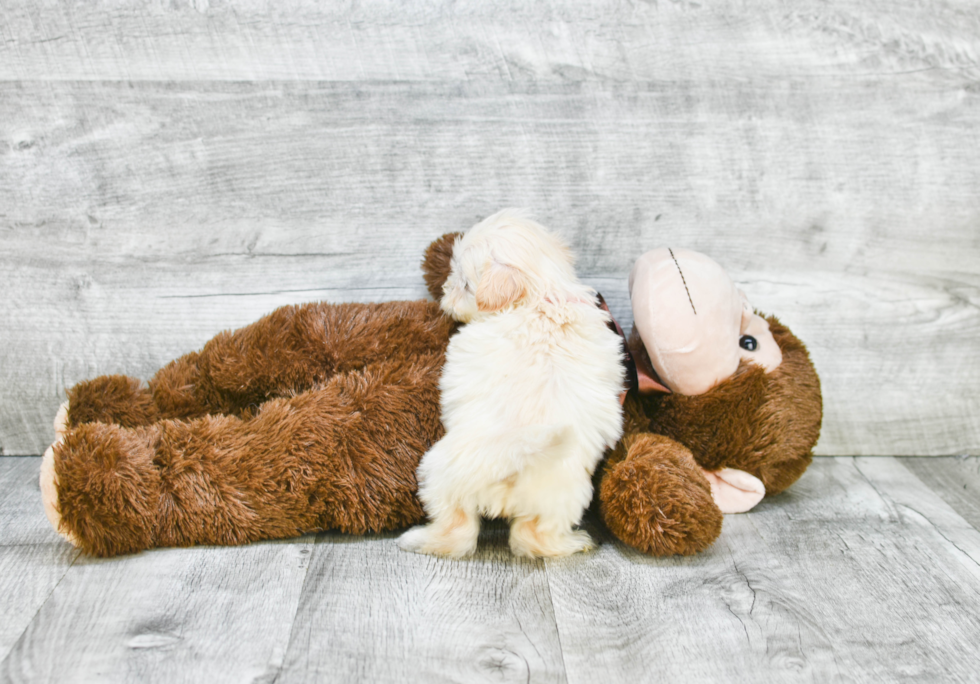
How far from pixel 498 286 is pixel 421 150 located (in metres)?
0.41

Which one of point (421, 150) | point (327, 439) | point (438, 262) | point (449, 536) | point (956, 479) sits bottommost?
point (956, 479)

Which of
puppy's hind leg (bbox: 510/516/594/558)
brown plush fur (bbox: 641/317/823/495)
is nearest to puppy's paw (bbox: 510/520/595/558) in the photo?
puppy's hind leg (bbox: 510/516/594/558)

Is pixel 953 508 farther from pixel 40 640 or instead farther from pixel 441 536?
pixel 40 640

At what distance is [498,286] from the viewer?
3.61 ft

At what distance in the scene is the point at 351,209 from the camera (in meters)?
1.39

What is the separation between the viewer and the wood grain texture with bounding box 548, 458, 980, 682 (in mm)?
918

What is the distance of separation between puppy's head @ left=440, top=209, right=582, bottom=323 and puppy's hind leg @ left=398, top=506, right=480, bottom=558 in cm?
31

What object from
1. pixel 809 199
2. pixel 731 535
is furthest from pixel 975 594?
pixel 809 199

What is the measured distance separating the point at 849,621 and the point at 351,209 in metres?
1.06

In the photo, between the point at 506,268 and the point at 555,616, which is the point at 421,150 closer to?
the point at 506,268

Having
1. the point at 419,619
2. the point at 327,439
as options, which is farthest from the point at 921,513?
the point at 327,439

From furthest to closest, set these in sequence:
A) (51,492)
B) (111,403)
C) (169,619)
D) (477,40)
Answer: (477,40), (111,403), (51,492), (169,619)

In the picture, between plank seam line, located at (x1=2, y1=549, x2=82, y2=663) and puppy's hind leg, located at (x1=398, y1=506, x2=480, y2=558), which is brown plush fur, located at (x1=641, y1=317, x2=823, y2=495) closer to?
puppy's hind leg, located at (x1=398, y1=506, x2=480, y2=558)

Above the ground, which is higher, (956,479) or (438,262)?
(438,262)
